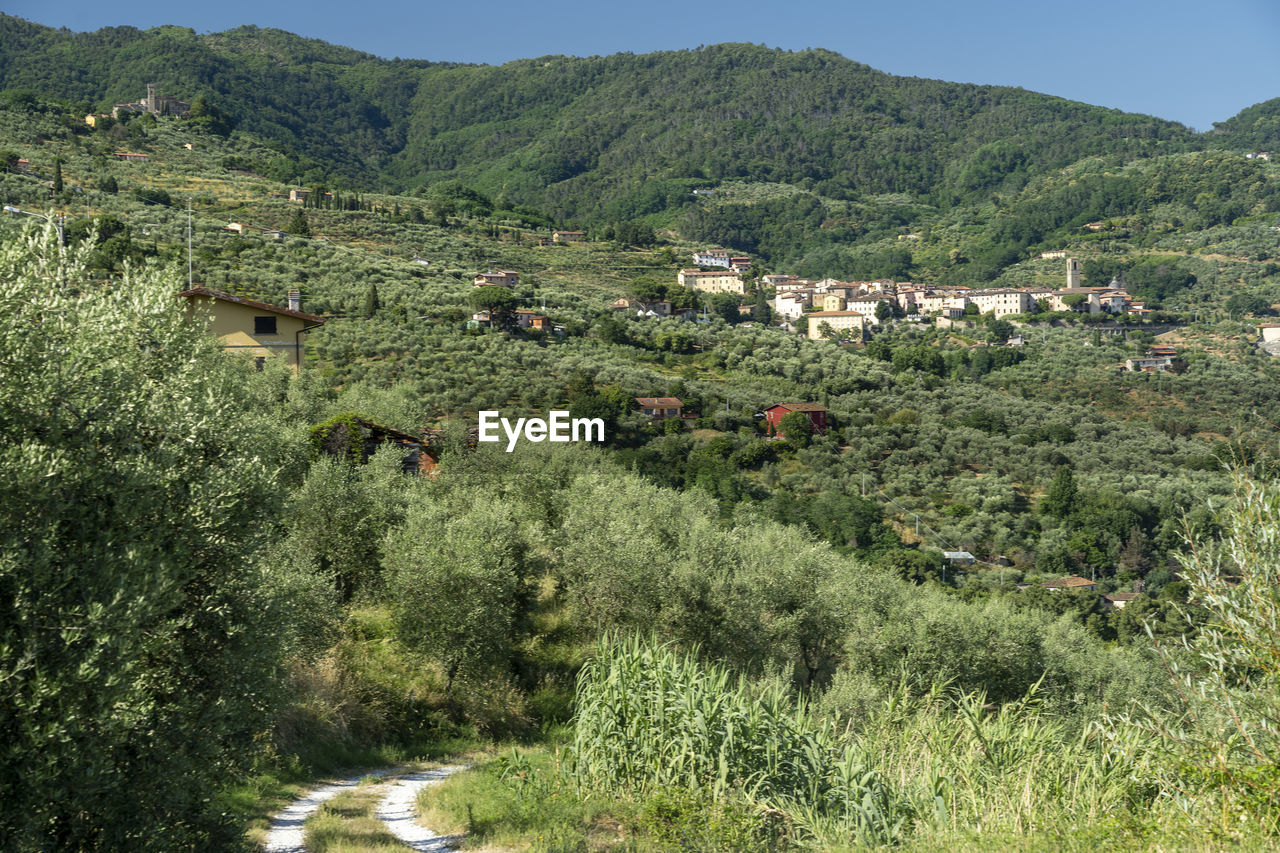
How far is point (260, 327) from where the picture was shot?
36531 millimetres

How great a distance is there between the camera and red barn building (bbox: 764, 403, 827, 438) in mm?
64812

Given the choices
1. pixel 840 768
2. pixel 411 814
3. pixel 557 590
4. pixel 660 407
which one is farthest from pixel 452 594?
pixel 660 407

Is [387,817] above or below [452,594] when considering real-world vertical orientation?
below

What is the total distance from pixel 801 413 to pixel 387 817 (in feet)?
180

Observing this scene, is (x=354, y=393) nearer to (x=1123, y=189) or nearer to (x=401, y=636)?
(x=401, y=636)

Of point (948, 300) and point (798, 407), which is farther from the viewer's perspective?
point (948, 300)

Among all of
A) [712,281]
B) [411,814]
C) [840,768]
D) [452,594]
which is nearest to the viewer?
[840,768]

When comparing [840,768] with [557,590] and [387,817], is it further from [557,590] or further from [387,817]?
[557,590]

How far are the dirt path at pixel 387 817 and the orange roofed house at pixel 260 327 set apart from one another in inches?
947

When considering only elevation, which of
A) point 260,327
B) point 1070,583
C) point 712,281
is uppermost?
point 712,281

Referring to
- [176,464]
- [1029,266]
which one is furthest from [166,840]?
[1029,266]

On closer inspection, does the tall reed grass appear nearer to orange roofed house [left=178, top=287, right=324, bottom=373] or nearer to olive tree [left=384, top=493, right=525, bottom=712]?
olive tree [left=384, top=493, right=525, bottom=712]
